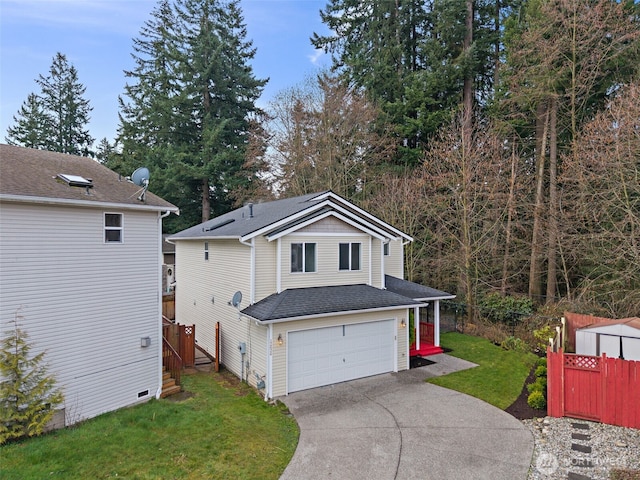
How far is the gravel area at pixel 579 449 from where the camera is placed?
6582 millimetres

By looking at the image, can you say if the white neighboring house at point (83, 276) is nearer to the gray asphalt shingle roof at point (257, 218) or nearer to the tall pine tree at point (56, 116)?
the gray asphalt shingle roof at point (257, 218)

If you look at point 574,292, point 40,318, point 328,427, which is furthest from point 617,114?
point 40,318

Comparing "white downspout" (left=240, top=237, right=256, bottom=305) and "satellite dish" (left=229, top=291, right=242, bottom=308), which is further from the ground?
"white downspout" (left=240, top=237, right=256, bottom=305)

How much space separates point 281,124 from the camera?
25.5 m

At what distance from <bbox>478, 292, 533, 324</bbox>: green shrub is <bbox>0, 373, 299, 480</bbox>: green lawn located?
38.9 ft

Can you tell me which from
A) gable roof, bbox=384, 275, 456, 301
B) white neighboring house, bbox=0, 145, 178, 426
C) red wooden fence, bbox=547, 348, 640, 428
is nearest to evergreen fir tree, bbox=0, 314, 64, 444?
white neighboring house, bbox=0, 145, 178, 426

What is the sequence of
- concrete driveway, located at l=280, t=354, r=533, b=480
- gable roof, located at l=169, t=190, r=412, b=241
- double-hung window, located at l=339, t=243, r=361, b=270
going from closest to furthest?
1. concrete driveway, located at l=280, t=354, r=533, b=480
2. gable roof, located at l=169, t=190, r=412, b=241
3. double-hung window, located at l=339, t=243, r=361, b=270

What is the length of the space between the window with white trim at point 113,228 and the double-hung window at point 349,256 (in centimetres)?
661

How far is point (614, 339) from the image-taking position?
1078 centimetres

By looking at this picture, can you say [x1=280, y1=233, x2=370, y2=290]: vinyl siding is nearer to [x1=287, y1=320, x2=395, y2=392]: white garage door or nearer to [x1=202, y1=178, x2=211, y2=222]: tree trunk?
[x1=287, y1=320, x2=395, y2=392]: white garage door

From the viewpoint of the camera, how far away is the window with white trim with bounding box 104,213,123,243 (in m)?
9.13

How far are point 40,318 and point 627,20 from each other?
75.5 ft

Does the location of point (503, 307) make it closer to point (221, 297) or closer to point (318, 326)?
point (318, 326)

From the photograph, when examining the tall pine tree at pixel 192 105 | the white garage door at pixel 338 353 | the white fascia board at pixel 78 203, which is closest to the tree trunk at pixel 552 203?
the white garage door at pixel 338 353
